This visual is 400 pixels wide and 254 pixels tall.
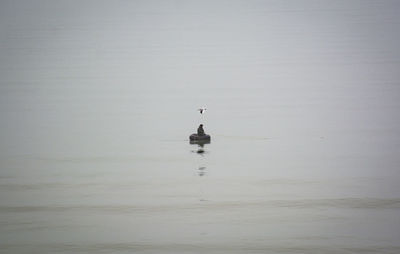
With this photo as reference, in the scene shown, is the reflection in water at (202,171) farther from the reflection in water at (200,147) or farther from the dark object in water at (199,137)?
the dark object in water at (199,137)

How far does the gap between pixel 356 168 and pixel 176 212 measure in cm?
964

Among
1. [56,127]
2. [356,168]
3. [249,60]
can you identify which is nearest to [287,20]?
[249,60]

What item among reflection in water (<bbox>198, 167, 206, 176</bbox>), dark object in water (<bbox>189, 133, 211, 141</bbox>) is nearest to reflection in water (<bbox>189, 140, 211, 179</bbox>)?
reflection in water (<bbox>198, 167, 206, 176</bbox>)

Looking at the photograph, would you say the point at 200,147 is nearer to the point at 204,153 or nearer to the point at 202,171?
the point at 204,153

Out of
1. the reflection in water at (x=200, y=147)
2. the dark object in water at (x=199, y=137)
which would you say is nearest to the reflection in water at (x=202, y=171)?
the reflection in water at (x=200, y=147)

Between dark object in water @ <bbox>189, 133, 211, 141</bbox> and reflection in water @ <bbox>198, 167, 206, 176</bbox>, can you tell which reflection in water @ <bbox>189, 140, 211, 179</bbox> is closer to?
reflection in water @ <bbox>198, 167, 206, 176</bbox>

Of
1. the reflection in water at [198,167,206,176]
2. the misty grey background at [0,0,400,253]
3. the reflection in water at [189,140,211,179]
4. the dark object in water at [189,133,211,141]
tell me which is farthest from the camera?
the dark object in water at [189,133,211,141]

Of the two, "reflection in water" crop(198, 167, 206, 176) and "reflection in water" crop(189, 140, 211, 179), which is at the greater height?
"reflection in water" crop(189, 140, 211, 179)

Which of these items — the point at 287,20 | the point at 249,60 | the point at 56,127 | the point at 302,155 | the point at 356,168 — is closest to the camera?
the point at 356,168

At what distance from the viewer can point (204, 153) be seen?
124 feet

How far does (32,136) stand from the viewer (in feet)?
140

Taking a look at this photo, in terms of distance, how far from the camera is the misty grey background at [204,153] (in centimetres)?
2630

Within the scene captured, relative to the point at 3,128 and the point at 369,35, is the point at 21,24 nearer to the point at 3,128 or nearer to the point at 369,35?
the point at 369,35

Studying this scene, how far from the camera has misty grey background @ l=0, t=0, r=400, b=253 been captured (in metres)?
26.3
